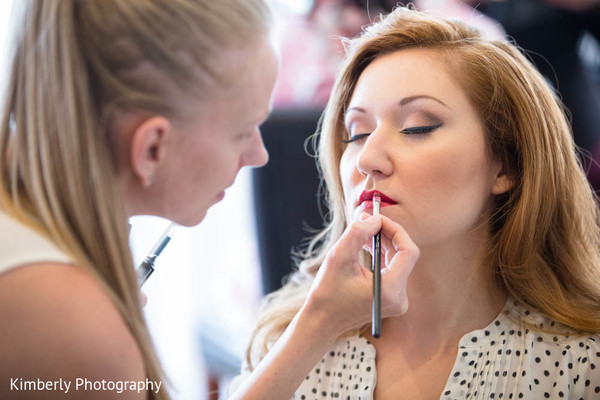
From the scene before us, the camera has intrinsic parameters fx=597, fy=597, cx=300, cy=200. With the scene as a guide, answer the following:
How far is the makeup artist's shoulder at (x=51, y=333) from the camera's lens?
61cm

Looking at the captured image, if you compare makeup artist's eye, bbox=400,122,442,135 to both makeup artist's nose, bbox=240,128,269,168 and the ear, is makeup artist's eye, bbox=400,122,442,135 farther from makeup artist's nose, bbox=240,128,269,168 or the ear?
makeup artist's nose, bbox=240,128,269,168

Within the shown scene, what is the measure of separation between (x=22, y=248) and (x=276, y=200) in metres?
1.13

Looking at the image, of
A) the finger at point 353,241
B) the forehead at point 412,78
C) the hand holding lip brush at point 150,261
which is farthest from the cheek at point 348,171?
the hand holding lip brush at point 150,261

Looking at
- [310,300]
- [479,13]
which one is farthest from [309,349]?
[479,13]

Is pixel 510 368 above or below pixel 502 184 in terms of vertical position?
below

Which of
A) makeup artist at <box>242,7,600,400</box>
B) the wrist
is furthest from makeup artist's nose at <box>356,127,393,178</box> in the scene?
the wrist

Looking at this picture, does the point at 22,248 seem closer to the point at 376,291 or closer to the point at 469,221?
the point at 376,291

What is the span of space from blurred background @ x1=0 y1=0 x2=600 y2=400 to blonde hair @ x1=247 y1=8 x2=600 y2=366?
59 centimetres

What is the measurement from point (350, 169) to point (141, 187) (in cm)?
45

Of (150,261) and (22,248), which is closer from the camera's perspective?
(22,248)

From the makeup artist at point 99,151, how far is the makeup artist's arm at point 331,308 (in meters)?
0.19

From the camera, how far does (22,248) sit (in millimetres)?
633

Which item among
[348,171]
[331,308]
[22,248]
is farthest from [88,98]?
[348,171]

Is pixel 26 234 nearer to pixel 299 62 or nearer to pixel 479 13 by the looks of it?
pixel 299 62
